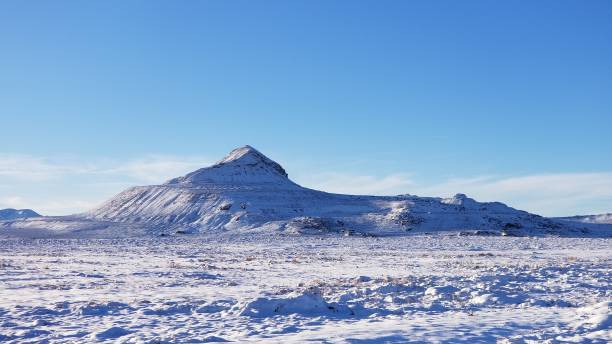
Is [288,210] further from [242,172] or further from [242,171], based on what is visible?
[242,171]

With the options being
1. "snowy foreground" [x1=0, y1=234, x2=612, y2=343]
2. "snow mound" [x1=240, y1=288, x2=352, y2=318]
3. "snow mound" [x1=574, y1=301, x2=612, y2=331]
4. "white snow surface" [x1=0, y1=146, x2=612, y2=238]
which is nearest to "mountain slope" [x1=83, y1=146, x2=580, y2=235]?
"white snow surface" [x1=0, y1=146, x2=612, y2=238]

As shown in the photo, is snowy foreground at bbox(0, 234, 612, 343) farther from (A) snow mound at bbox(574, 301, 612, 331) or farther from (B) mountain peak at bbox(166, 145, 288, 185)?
(B) mountain peak at bbox(166, 145, 288, 185)

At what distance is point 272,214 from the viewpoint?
319 ft

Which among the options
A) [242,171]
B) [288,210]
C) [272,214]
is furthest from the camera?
[242,171]

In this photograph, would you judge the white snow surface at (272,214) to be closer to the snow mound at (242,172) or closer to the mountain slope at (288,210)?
the mountain slope at (288,210)

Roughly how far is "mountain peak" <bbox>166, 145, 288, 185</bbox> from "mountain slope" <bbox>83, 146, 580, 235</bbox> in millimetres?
240

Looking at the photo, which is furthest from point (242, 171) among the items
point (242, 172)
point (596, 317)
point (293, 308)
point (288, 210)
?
point (596, 317)

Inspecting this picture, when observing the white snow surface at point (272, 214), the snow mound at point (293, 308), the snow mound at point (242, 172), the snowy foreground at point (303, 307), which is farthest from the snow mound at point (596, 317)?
the snow mound at point (242, 172)

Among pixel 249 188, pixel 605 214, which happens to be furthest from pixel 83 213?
pixel 605 214

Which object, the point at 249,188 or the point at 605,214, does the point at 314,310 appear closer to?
the point at 249,188

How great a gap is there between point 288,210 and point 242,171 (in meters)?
31.4

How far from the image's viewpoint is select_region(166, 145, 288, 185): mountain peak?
125681 millimetres

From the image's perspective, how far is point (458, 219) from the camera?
319ft

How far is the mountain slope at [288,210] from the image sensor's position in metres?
91.3
